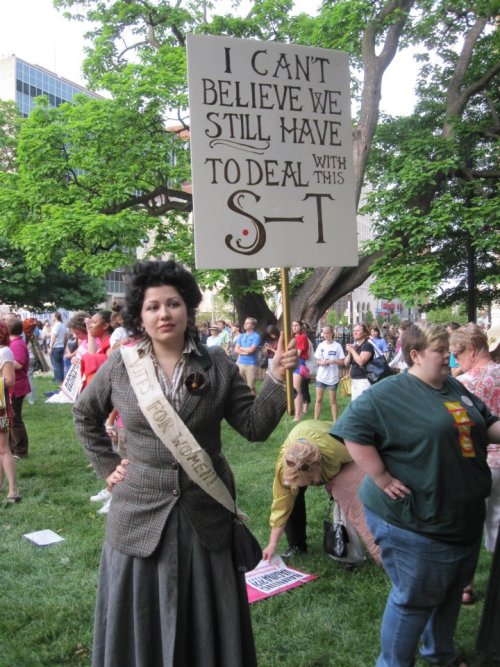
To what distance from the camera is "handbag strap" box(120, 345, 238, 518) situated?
2.34 m

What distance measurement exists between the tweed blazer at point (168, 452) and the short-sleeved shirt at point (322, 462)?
5.95ft

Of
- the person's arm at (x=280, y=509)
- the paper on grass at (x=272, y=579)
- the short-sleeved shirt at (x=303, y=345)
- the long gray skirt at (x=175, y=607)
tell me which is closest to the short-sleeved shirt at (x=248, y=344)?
the short-sleeved shirt at (x=303, y=345)

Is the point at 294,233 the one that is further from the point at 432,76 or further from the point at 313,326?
the point at 432,76

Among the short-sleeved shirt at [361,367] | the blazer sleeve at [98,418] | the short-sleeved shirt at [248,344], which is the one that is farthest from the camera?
the short-sleeved shirt at [248,344]

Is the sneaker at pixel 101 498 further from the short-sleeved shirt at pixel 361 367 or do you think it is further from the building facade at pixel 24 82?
the building facade at pixel 24 82

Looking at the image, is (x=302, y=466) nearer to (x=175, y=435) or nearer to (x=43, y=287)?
(x=175, y=435)

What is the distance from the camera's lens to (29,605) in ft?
13.4

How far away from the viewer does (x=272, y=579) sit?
4418 mm

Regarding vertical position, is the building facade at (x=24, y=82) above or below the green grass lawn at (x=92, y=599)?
above

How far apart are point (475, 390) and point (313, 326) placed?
42.9 feet

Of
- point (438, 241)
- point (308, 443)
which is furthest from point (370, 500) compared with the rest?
point (438, 241)

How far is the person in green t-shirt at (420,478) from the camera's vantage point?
2.78 m

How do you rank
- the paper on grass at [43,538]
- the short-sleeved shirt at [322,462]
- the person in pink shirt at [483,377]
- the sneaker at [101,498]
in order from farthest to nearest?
the sneaker at [101,498], the paper on grass at [43,538], the short-sleeved shirt at [322,462], the person in pink shirt at [483,377]

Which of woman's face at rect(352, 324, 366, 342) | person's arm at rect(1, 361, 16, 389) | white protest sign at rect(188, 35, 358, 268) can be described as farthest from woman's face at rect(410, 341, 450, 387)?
woman's face at rect(352, 324, 366, 342)
